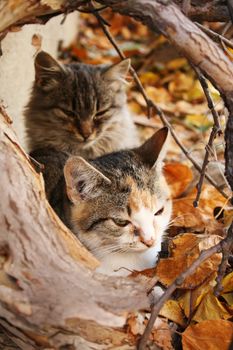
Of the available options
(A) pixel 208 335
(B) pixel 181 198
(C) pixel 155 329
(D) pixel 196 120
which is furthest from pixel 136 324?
(D) pixel 196 120

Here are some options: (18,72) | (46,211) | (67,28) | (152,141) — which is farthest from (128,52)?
(46,211)

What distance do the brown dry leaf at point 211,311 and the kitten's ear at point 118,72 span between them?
1.90 m

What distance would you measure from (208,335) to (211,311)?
6.9 inches

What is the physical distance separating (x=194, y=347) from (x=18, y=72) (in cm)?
267

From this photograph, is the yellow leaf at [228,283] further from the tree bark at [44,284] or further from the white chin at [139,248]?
the tree bark at [44,284]

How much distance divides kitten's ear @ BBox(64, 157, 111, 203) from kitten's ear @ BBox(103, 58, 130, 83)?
4.44ft

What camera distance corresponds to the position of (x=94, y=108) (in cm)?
378

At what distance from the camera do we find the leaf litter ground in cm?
226

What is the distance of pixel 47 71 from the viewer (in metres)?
3.70

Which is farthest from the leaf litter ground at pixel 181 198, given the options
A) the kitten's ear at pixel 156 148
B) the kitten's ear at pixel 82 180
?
the kitten's ear at pixel 82 180

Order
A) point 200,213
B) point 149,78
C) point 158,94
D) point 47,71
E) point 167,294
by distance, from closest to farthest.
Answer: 1. point 167,294
2. point 200,213
3. point 47,71
4. point 158,94
5. point 149,78

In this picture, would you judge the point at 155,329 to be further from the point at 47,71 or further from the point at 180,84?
the point at 180,84

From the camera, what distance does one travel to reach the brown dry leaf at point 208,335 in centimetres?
222

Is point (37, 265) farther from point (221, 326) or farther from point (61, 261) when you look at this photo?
point (221, 326)
